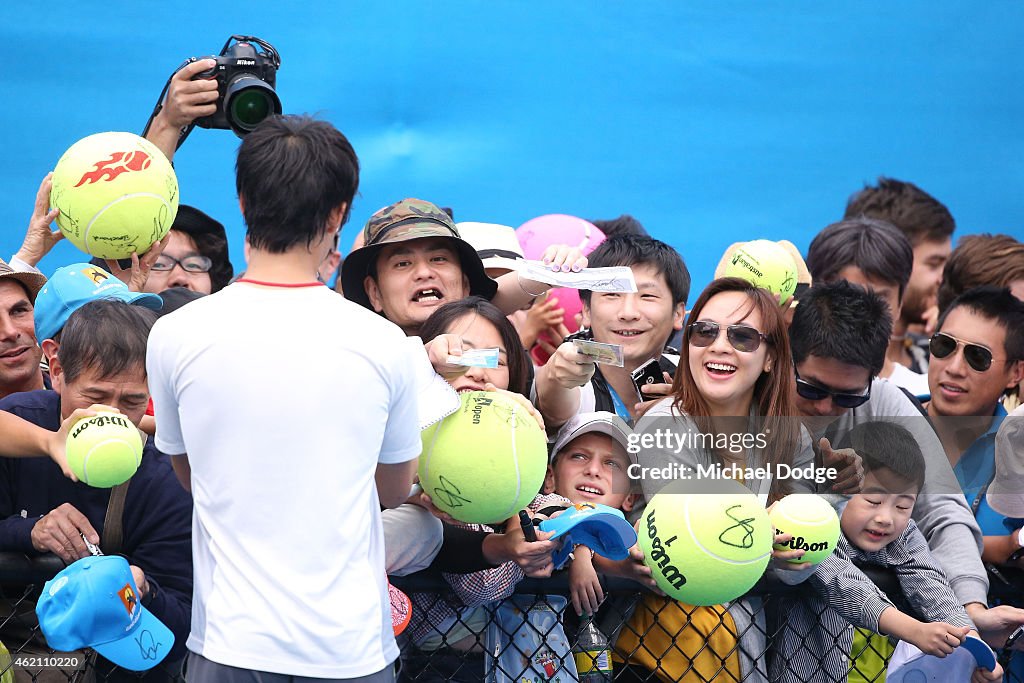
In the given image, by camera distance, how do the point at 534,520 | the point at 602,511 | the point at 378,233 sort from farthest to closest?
the point at 378,233
the point at 534,520
the point at 602,511

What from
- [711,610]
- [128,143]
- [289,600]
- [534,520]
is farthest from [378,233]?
[289,600]

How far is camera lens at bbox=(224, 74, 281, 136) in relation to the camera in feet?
9.14

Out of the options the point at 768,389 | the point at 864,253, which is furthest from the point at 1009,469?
the point at 864,253

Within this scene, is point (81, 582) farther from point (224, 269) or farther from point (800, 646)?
point (224, 269)

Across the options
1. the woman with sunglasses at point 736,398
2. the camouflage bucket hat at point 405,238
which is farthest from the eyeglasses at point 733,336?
the camouflage bucket hat at point 405,238

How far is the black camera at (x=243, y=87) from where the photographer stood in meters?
2.79

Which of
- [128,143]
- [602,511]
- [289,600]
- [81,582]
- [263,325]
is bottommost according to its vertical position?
[81,582]

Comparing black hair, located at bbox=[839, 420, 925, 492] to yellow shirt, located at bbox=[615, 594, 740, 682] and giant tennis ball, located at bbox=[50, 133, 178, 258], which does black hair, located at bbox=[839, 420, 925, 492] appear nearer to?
yellow shirt, located at bbox=[615, 594, 740, 682]

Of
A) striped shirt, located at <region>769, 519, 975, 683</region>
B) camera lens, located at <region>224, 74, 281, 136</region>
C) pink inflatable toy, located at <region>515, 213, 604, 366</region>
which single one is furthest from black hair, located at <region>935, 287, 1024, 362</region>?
camera lens, located at <region>224, 74, 281, 136</region>

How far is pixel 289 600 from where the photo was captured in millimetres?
1495

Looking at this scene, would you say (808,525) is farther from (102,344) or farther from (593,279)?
(102,344)

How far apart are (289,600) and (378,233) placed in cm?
128

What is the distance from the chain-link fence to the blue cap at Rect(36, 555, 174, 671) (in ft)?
0.47

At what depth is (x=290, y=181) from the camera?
1.60 m
